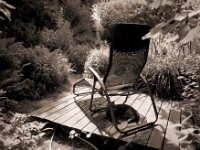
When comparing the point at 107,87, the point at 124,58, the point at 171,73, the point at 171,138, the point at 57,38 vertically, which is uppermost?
the point at 57,38

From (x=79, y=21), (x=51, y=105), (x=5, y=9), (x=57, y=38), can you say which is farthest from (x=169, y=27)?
(x=79, y=21)

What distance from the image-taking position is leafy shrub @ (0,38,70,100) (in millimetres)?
4219

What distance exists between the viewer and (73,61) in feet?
23.4

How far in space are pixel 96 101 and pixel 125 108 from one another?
78 cm

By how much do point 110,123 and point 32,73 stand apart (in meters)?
2.26

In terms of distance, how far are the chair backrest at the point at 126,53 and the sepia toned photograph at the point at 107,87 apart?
12mm

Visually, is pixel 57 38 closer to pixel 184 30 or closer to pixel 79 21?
pixel 79 21

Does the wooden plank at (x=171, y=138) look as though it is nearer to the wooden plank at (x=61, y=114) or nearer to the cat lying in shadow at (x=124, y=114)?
the cat lying in shadow at (x=124, y=114)

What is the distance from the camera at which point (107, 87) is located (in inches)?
127

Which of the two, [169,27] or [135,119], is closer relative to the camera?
[169,27]

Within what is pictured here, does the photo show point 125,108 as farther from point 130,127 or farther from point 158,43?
point 158,43

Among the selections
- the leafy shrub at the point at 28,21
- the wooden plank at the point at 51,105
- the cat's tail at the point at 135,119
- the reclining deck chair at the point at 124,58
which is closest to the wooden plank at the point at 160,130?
the reclining deck chair at the point at 124,58

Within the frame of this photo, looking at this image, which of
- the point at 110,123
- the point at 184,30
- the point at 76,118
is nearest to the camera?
the point at 184,30

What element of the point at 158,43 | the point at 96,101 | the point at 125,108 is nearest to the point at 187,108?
the point at 125,108
